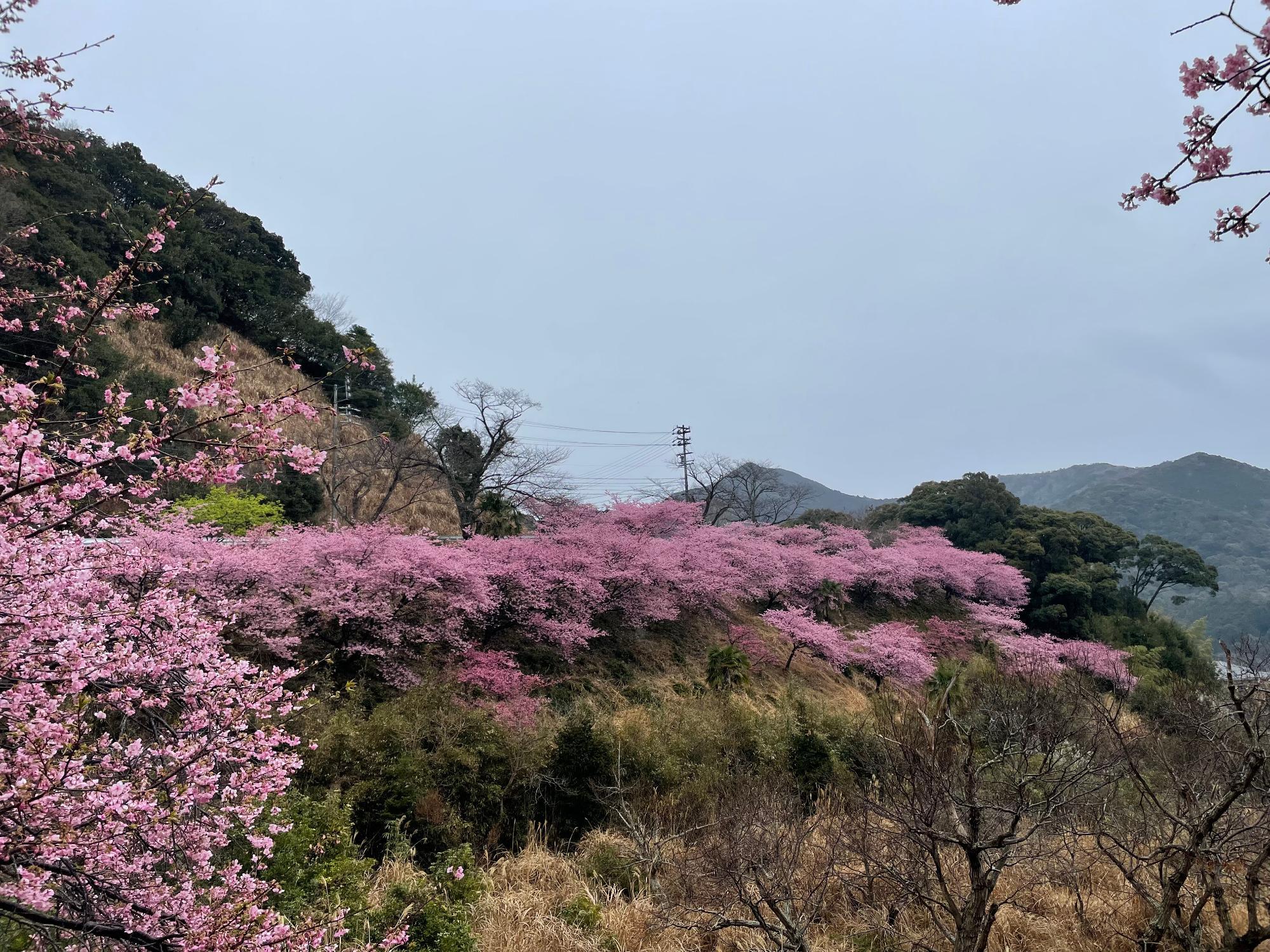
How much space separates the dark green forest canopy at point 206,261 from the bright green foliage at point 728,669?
15782 millimetres

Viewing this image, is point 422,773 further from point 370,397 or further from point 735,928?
point 370,397

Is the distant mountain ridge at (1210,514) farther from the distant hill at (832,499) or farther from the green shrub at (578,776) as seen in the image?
the green shrub at (578,776)

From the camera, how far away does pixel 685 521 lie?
722 inches

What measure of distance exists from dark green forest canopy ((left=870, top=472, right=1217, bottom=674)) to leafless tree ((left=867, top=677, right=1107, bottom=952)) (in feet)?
66.8

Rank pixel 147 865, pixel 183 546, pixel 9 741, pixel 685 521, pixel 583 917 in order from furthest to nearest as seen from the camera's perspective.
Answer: pixel 685 521
pixel 183 546
pixel 583 917
pixel 147 865
pixel 9 741

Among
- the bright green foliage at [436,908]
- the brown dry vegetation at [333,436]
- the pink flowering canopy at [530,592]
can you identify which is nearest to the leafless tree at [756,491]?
the pink flowering canopy at [530,592]

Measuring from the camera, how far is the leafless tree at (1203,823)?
3.57 metres

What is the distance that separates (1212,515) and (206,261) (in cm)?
9783

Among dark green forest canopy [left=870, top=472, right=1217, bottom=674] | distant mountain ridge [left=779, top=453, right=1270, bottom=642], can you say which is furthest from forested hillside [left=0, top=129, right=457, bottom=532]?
distant mountain ridge [left=779, top=453, right=1270, bottom=642]

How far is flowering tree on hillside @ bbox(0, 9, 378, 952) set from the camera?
6.71 feet

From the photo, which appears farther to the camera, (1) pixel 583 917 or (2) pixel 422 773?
(2) pixel 422 773

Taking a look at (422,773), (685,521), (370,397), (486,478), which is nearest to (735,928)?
(422,773)

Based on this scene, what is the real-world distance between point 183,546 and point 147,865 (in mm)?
7638

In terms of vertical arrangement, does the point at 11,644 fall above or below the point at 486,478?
below
